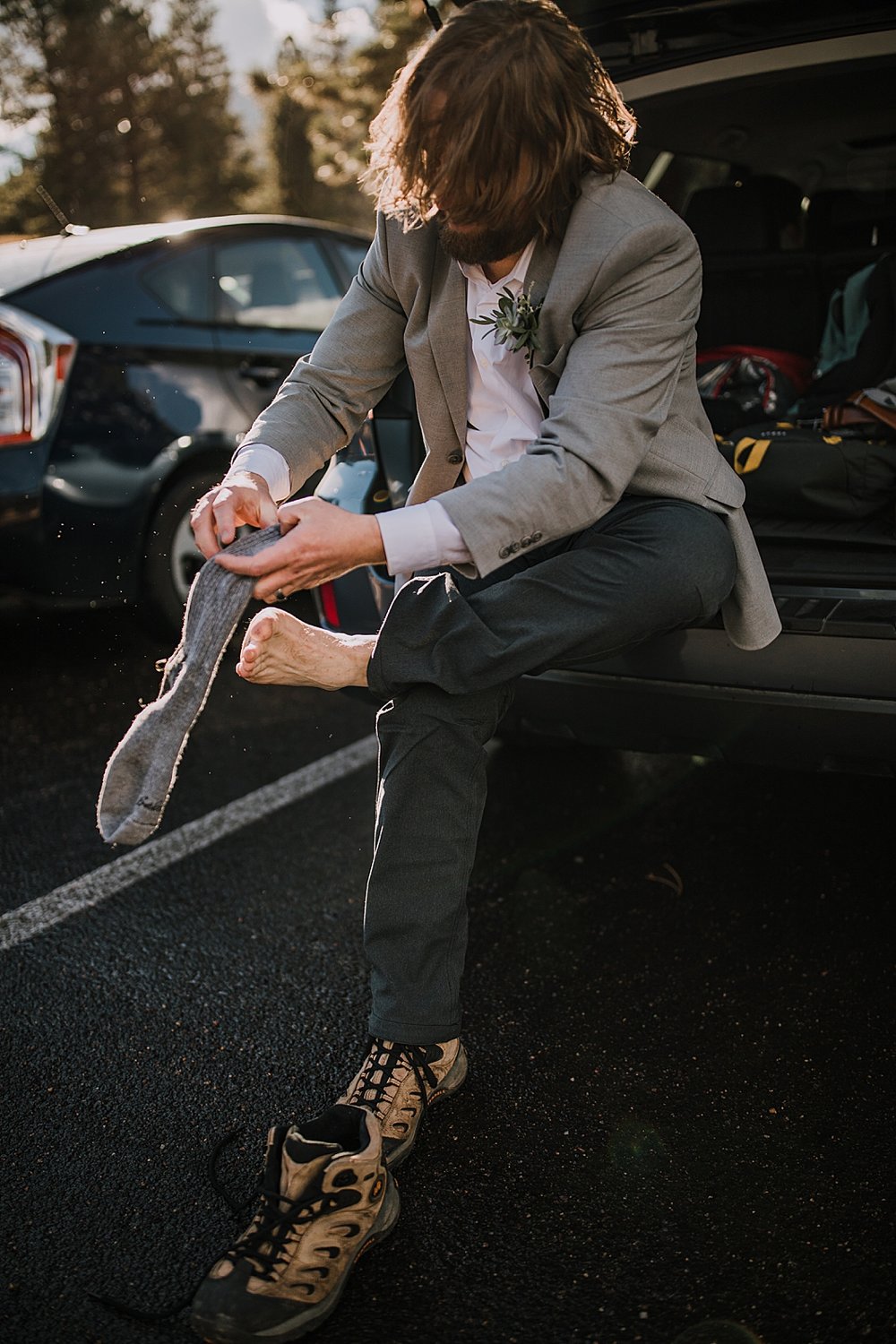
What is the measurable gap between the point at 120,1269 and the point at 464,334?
4.92 ft

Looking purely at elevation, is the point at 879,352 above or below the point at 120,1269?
above

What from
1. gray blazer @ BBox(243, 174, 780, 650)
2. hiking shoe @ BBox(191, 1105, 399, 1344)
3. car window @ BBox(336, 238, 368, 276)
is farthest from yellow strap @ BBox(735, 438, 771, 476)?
car window @ BBox(336, 238, 368, 276)

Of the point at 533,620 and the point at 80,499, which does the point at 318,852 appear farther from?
the point at 80,499

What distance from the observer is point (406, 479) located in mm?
2389

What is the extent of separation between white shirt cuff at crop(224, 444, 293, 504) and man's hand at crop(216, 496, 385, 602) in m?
0.27

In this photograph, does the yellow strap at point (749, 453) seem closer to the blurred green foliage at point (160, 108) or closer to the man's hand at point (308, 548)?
the man's hand at point (308, 548)

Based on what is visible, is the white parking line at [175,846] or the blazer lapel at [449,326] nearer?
the blazer lapel at [449,326]

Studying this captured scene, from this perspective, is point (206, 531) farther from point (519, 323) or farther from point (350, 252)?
point (350, 252)

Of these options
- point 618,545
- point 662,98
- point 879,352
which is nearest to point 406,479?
point 618,545

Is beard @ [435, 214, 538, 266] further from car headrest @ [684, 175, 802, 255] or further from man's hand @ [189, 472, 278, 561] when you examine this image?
car headrest @ [684, 175, 802, 255]

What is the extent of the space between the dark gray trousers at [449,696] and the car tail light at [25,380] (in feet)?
6.89

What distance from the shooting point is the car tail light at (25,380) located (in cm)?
343

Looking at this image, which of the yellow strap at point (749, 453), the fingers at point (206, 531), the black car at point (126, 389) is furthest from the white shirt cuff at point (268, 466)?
the black car at point (126, 389)

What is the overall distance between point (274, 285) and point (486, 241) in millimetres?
2835
